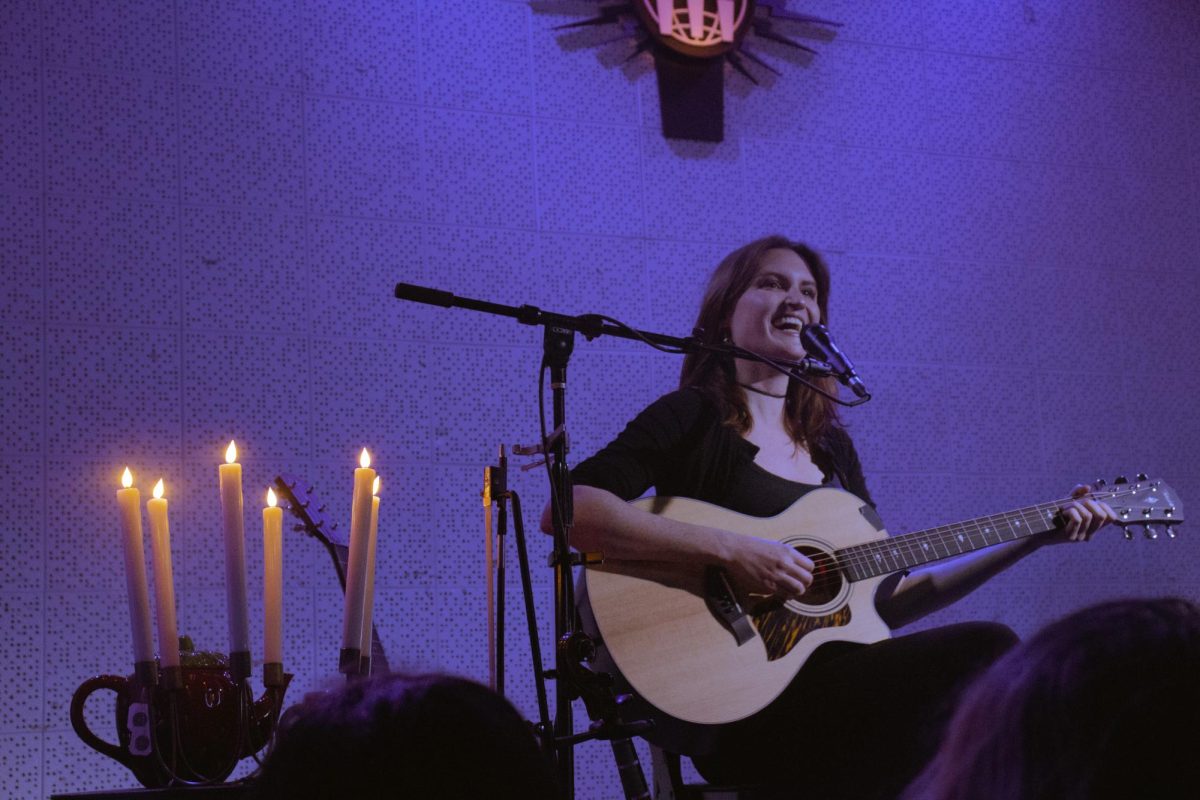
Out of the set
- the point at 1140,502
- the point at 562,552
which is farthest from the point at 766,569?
the point at 1140,502

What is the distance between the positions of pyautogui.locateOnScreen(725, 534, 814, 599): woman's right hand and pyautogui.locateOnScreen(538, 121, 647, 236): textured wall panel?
1.46 m

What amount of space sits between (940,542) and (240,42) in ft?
7.49

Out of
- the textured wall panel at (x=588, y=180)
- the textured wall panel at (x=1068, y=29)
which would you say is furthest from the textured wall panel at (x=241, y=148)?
the textured wall panel at (x=1068, y=29)

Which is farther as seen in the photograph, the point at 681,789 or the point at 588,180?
the point at 588,180

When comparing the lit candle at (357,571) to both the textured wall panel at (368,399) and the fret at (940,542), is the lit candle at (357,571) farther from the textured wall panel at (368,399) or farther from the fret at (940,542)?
the textured wall panel at (368,399)

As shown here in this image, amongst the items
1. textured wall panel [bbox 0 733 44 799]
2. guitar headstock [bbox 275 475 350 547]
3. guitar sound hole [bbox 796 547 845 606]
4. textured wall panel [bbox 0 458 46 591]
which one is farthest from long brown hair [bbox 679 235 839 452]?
textured wall panel [bbox 0 733 44 799]

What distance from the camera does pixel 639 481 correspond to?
2652 millimetres

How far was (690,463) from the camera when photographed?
8.75ft

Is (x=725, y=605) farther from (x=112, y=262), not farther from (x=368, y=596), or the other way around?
(x=112, y=262)

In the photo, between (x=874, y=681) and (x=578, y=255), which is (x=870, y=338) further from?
(x=874, y=681)

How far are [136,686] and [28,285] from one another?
1982mm

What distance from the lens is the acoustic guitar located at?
238 centimetres

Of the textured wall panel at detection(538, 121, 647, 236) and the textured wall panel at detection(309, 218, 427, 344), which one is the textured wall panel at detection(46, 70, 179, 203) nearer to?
the textured wall panel at detection(309, 218, 427, 344)

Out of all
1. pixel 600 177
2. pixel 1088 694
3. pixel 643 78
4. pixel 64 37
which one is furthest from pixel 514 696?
pixel 1088 694
